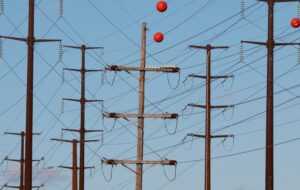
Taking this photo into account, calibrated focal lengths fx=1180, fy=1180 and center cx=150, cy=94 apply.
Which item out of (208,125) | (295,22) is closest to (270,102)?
(295,22)

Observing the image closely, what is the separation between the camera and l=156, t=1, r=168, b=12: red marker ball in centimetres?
3572

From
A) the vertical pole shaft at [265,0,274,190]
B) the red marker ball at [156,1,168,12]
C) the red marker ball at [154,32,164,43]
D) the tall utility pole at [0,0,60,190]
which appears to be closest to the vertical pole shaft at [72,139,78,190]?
the tall utility pole at [0,0,60,190]

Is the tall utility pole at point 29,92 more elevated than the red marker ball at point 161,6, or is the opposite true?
the red marker ball at point 161,6

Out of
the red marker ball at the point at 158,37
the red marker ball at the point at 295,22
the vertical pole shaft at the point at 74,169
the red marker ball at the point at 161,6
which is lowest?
the vertical pole shaft at the point at 74,169

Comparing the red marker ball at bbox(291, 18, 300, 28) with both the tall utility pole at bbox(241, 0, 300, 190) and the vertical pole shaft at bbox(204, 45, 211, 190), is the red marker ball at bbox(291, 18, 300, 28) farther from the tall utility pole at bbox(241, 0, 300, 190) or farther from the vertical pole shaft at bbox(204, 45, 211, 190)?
the vertical pole shaft at bbox(204, 45, 211, 190)

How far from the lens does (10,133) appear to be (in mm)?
78500

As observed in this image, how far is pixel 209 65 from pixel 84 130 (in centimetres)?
1208

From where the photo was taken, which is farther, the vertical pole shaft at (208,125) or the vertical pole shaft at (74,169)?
the vertical pole shaft at (74,169)

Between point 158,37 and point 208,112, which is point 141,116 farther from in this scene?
point 208,112

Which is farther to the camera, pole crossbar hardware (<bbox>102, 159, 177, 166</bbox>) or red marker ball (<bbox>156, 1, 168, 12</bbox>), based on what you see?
pole crossbar hardware (<bbox>102, 159, 177, 166</bbox>)

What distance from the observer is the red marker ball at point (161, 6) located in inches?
1406

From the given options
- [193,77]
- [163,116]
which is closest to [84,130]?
[193,77]

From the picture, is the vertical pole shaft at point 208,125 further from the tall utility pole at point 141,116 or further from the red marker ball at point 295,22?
the red marker ball at point 295,22

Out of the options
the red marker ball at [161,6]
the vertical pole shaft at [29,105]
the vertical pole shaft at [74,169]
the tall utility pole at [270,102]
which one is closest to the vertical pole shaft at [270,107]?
the tall utility pole at [270,102]
